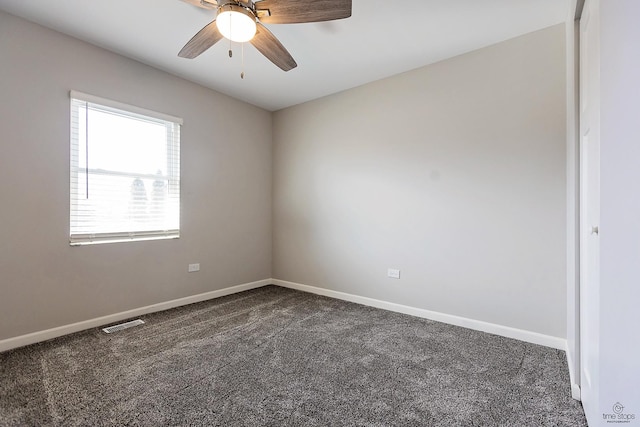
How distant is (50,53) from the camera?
8.65 ft

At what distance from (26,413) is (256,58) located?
10.4 feet

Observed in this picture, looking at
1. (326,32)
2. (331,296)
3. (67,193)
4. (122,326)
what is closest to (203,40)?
(326,32)

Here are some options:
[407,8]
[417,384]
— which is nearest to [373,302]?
[417,384]

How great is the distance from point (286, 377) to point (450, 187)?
91.3 inches

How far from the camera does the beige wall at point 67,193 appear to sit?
246cm

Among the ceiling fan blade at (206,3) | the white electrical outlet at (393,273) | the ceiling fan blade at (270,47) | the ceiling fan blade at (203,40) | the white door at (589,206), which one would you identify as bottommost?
the white electrical outlet at (393,273)

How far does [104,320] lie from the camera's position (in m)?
2.97

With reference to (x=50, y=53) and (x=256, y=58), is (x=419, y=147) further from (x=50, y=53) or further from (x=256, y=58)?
(x=50, y=53)

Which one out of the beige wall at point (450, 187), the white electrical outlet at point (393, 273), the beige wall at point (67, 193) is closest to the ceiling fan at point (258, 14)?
the beige wall at point (67, 193)

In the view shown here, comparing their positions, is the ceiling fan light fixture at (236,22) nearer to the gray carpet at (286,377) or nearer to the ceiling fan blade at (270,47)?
the ceiling fan blade at (270,47)

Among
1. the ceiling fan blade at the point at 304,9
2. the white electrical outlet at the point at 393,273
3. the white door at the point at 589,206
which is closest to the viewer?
the white door at the point at 589,206

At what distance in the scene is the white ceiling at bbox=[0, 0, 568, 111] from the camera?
2316 millimetres

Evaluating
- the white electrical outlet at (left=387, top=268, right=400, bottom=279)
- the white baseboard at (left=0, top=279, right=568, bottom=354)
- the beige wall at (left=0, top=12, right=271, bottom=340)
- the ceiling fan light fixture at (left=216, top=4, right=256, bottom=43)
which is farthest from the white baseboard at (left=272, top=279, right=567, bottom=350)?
the ceiling fan light fixture at (left=216, top=4, right=256, bottom=43)

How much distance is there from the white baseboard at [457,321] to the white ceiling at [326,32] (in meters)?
2.61
